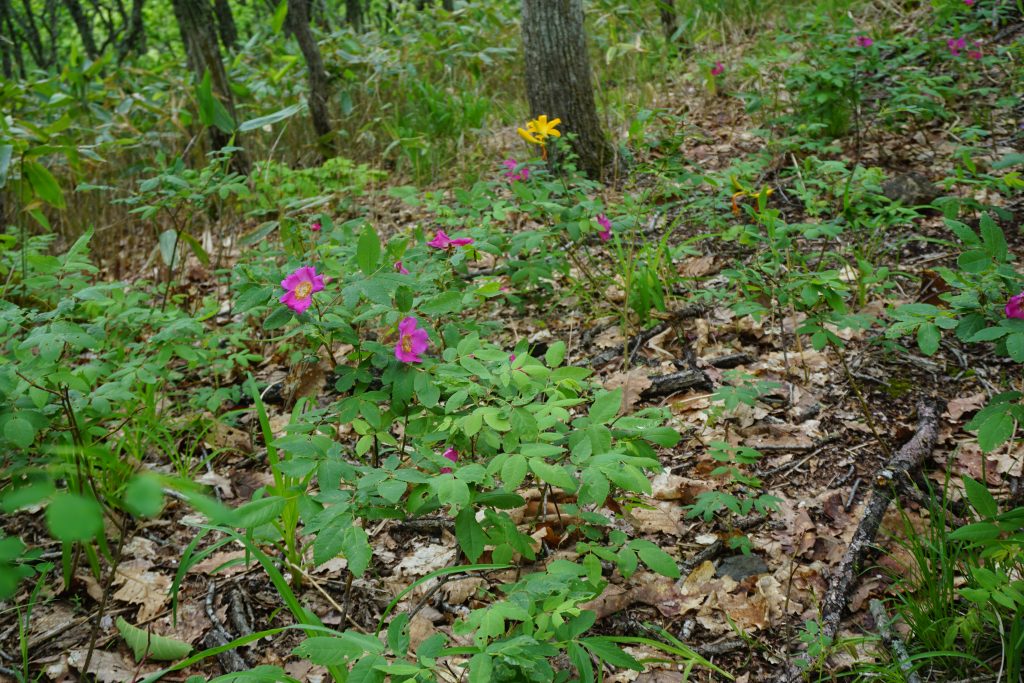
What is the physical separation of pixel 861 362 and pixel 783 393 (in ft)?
0.99

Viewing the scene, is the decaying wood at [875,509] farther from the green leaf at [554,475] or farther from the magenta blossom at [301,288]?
the magenta blossom at [301,288]

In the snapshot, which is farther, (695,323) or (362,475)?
(695,323)

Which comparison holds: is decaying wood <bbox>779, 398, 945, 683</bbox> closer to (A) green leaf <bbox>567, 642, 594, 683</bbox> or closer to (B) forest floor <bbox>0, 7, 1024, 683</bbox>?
(B) forest floor <bbox>0, 7, 1024, 683</bbox>

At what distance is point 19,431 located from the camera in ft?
4.89

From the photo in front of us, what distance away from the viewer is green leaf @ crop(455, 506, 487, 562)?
4.11ft

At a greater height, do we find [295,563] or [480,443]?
[480,443]

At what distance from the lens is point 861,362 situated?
2.34 metres

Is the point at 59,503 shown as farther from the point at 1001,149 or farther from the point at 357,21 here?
the point at 357,21

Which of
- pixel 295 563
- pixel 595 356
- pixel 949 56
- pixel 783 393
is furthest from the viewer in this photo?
pixel 949 56

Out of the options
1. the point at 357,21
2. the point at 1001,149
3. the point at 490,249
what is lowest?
the point at 1001,149

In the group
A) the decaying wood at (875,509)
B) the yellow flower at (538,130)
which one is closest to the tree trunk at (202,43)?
the yellow flower at (538,130)

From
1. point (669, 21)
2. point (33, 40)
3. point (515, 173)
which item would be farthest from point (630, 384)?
point (33, 40)

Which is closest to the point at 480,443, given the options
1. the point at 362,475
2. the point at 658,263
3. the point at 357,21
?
the point at 362,475

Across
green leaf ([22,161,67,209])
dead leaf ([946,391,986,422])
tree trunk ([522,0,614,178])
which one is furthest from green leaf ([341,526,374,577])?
tree trunk ([522,0,614,178])
